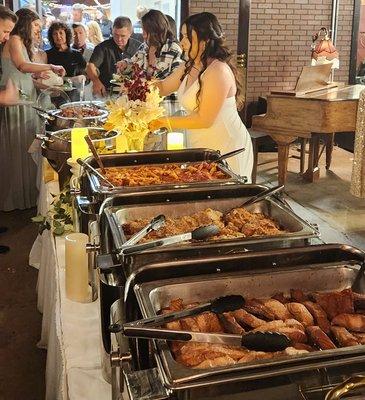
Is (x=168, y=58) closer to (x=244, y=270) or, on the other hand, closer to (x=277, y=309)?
(x=244, y=270)

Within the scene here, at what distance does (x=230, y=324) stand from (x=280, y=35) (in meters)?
7.05

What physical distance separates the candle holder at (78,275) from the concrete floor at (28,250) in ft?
3.17

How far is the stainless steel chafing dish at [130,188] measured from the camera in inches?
75.2

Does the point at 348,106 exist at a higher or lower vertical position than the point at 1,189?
higher

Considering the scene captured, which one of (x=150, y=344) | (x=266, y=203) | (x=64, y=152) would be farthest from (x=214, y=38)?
(x=150, y=344)

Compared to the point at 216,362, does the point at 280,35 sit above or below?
above

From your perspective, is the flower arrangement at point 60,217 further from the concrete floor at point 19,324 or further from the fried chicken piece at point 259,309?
the fried chicken piece at point 259,309

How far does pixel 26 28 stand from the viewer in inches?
186

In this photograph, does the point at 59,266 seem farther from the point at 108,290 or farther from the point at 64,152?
the point at 64,152

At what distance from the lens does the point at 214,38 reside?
3.15 m

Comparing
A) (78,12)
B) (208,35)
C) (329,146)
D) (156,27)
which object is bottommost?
(329,146)

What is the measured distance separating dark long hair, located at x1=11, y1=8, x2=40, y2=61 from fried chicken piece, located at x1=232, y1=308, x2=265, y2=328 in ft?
13.5

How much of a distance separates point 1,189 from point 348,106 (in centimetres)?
306

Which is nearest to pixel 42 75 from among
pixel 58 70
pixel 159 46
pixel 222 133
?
pixel 58 70
